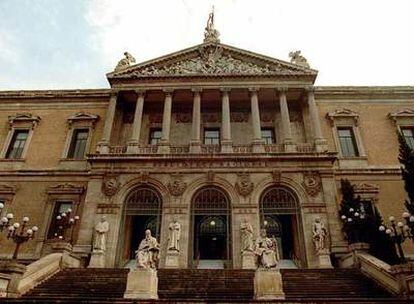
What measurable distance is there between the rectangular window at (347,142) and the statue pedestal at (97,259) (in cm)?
1435

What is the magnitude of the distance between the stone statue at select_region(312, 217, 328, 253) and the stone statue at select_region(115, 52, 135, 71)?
1474cm

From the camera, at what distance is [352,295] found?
10.9m

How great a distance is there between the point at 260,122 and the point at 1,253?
16.1 meters

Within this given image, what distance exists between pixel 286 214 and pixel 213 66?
1008 centimetres

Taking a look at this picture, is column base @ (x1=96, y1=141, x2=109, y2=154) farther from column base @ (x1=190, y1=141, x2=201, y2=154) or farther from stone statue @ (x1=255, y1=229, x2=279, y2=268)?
stone statue @ (x1=255, y1=229, x2=279, y2=268)

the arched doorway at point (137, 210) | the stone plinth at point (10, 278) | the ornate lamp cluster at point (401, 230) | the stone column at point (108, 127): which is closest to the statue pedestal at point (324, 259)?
the ornate lamp cluster at point (401, 230)

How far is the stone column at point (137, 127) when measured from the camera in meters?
19.4

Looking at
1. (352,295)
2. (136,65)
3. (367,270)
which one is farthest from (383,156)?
(136,65)

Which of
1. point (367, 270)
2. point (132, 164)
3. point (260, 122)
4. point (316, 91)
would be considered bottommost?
point (367, 270)

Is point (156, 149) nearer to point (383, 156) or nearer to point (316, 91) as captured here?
point (316, 91)

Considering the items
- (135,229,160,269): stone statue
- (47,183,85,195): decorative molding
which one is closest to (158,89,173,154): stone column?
(47,183,85,195): decorative molding

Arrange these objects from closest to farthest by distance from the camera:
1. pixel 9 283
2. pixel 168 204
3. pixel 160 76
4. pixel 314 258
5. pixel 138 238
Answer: pixel 9 283, pixel 314 258, pixel 168 204, pixel 138 238, pixel 160 76

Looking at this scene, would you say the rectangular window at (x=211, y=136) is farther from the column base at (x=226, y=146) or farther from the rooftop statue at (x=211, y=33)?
the rooftop statue at (x=211, y=33)

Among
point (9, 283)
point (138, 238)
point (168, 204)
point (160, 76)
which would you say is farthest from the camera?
point (160, 76)
